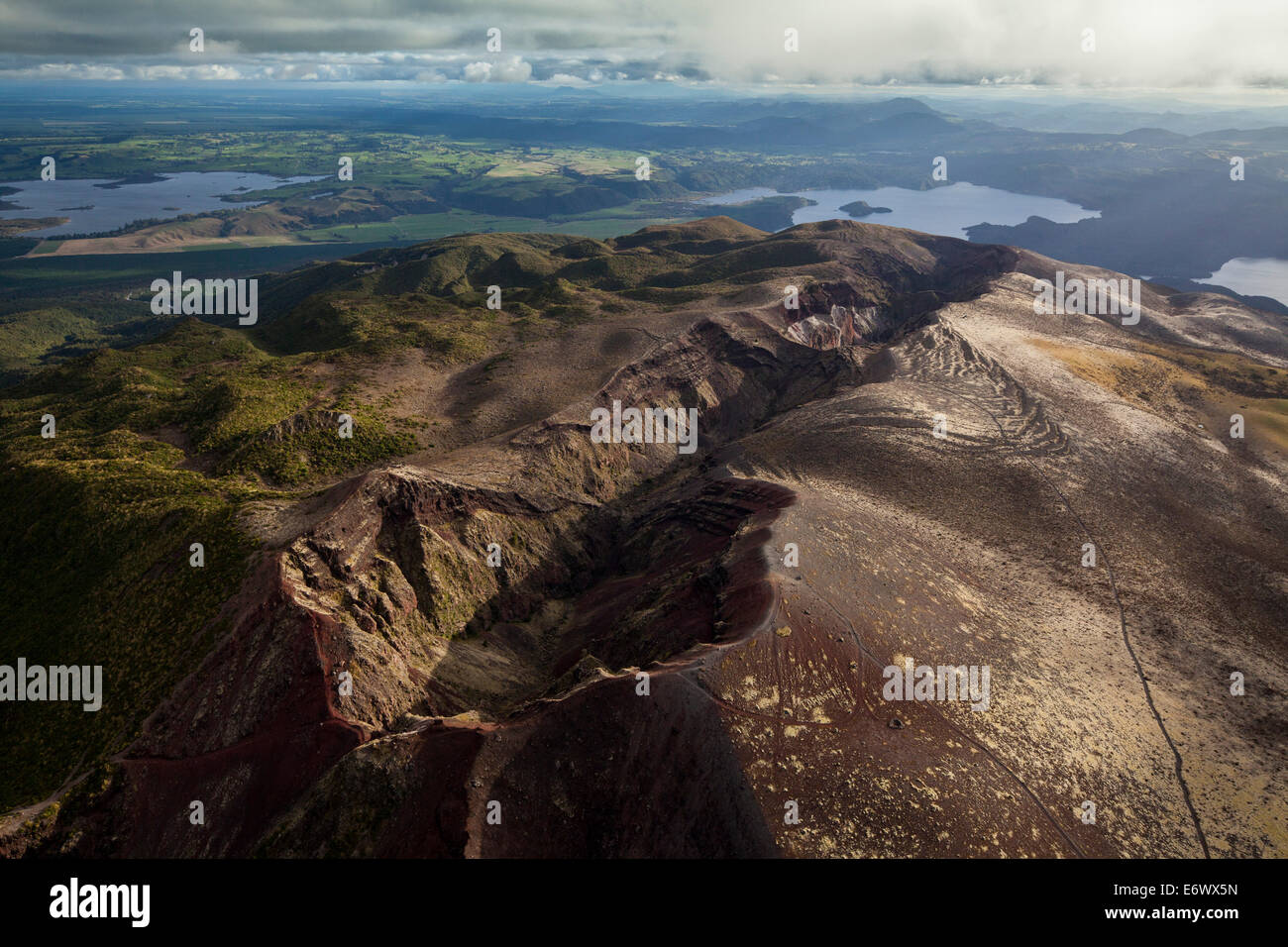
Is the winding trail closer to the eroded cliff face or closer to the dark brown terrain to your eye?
the dark brown terrain

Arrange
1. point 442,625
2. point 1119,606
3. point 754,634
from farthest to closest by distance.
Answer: point 442,625 < point 1119,606 < point 754,634

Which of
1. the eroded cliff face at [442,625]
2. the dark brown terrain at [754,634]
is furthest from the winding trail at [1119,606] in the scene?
the eroded cliff face at [442,625]

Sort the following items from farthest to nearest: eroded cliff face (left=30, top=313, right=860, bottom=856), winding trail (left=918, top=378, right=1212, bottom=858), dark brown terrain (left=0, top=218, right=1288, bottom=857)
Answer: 1. winding trail (left=918, top=378, right=1212, bottom=858)
2. eroded cliff face (left=30, top=313, right=860, bottom=856)
3. dark brown terrain (left=0, top=218, right=1288, bottom=857)

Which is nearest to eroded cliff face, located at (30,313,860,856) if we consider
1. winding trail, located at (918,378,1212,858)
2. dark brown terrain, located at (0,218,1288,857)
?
dark brown terrain, located at (0,218,1288,857)

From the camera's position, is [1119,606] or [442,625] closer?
[1119,606]

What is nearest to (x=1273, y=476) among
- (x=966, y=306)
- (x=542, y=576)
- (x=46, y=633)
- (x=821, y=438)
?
(x=821, y=438)

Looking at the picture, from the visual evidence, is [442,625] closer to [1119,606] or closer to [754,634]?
[754,634]

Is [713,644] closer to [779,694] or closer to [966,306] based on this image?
[779,694]

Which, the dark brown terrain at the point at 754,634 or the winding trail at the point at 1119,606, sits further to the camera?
the winding trail at the point at 1119,606

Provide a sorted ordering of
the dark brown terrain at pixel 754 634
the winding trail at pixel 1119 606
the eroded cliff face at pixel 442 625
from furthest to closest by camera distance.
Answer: the winding trail at pixel 1119 606 < the eroded cliff face at pixel 442 625 < the dark brown terrain at pixel 754 634

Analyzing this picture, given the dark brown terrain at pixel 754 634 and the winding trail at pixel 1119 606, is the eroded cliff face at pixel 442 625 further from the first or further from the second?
the winding trail at pixel 1119 606

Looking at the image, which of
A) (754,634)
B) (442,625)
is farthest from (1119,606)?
(442,625)
